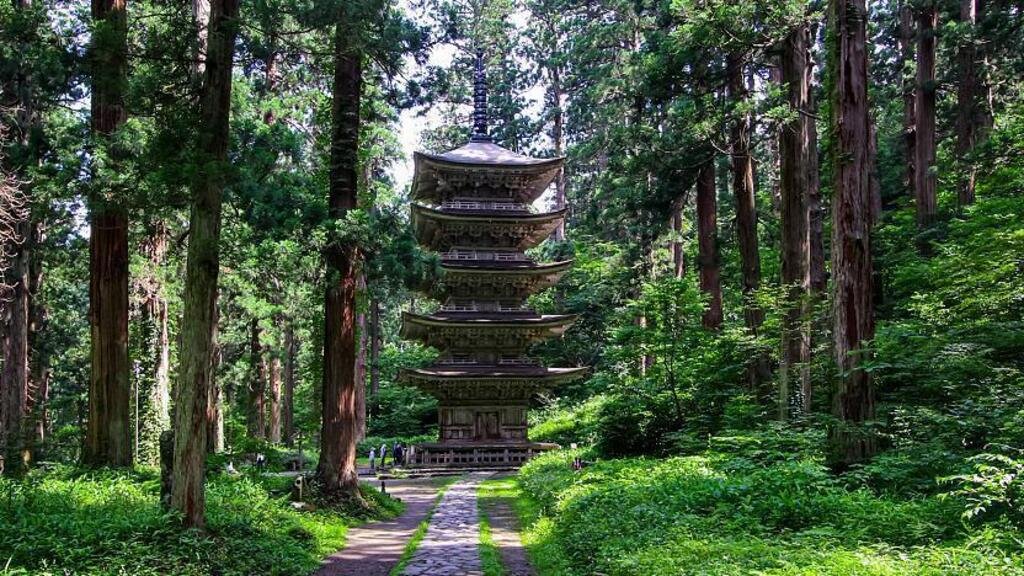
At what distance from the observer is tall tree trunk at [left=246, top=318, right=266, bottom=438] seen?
29.3 meters

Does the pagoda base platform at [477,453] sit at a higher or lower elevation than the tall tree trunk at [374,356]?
lower

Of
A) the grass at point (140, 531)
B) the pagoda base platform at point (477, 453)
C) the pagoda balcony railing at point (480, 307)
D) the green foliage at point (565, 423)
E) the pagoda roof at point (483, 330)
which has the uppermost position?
the pagoda balcony railing at point (480, 307)

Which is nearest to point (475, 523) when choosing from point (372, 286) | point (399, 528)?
point (399, 528)

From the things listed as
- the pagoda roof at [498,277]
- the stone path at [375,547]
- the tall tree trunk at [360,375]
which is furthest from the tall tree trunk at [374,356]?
the stone path at [375,547]

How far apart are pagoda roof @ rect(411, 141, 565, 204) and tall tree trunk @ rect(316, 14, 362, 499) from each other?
14819 mm

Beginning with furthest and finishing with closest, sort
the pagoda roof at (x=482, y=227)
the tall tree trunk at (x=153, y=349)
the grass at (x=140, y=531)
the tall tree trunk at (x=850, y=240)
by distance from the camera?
the pagoda roof at (x=482, y=227) → the tall tree trunk at (x=153, y=349) → the tall tree trunk at (x=850, y=240) → the grass at (x=140, y=531)

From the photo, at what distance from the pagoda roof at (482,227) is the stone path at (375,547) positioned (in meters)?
14.2

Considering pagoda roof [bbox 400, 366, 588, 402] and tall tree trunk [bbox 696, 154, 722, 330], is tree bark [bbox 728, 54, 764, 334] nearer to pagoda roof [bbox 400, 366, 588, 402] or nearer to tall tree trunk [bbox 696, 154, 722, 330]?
tall tree trunk [bbox 696, 154, 722, 330]

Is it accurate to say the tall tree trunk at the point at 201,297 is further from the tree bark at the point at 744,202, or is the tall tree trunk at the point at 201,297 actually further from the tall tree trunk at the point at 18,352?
the tree bark at the point at 744,202

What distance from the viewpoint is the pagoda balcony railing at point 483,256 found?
1161 inches

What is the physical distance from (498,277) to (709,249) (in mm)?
9245

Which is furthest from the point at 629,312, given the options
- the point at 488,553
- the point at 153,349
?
the point at 488,553

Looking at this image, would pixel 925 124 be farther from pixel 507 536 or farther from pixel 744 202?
pixel 507 536

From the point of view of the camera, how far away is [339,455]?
44.7 ft
